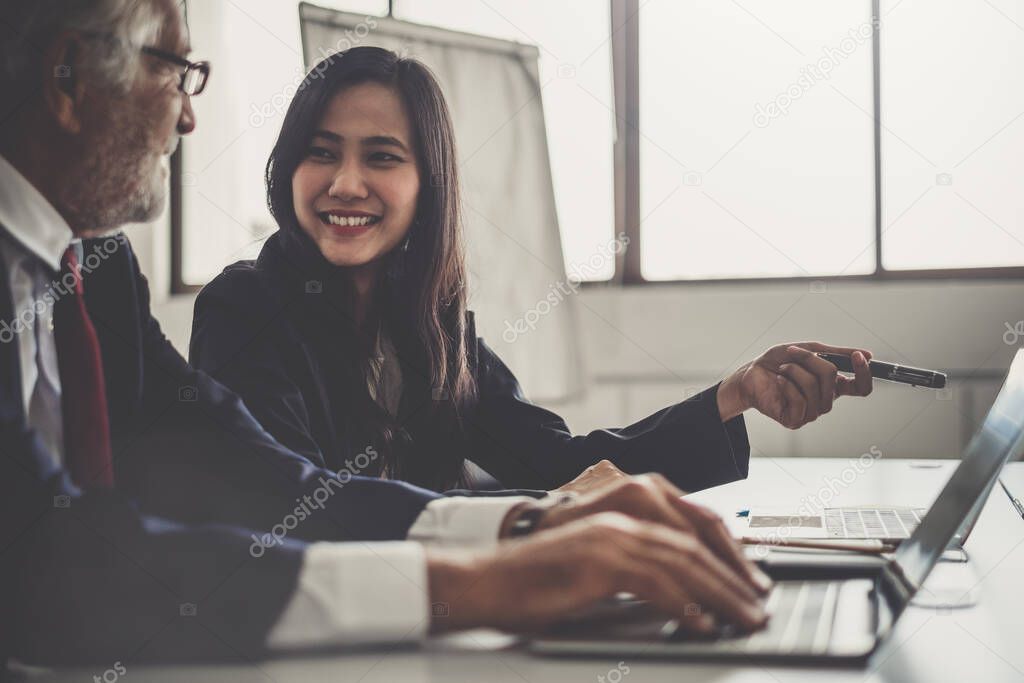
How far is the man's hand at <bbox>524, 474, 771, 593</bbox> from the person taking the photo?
691 mm

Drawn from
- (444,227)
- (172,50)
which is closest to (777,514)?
(444,227)

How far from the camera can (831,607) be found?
71cm

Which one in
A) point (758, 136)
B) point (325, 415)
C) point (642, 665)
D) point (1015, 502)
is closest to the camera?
point (642, 665)

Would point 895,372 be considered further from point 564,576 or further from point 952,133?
point 952,133

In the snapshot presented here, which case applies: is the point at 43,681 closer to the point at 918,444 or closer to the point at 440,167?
the point at 440,167

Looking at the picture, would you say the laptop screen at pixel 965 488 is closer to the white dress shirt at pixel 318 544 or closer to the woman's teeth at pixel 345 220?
the white dress shirt at pixel 318 544

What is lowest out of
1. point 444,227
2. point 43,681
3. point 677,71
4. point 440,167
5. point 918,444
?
point 918,444

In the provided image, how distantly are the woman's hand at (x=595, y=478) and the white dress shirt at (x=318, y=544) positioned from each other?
0.44m

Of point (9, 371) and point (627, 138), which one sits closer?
point (9, 371)

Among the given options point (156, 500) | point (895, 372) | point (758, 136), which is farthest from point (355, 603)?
point (758, 136)

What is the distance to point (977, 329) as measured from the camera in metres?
2.92

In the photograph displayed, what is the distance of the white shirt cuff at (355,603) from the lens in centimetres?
62

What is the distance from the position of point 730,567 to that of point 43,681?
0.49 m

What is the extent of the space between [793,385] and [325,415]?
74 centimetres
